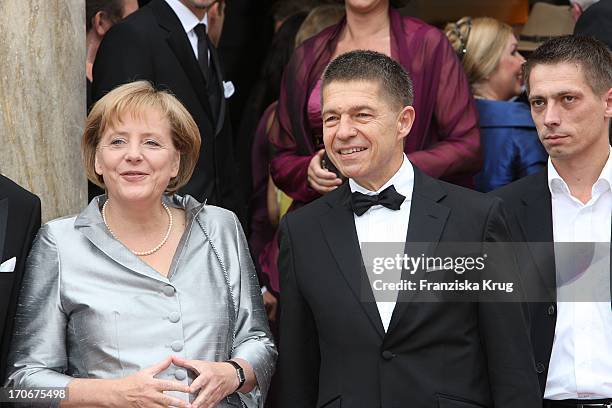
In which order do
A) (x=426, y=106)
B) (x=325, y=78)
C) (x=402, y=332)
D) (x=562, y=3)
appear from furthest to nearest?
(x=562, y=3) < (x=426, y=106) < (x=325, y=78) < (x=402, y=332)

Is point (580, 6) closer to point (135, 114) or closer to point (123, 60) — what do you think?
point (123, 60)

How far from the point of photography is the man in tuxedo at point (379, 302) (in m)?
4.12

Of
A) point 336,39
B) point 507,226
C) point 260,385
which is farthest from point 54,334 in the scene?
point 336,39

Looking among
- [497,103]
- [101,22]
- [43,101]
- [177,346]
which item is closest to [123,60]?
[43,101]

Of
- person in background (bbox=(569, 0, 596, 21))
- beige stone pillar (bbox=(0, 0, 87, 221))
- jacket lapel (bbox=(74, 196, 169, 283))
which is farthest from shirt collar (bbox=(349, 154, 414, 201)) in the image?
person in background (bbox=(569, 0, 596, 21))

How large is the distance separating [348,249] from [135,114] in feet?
3.04

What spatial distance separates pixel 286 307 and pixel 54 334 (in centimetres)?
84

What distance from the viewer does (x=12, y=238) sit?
4.23 metres

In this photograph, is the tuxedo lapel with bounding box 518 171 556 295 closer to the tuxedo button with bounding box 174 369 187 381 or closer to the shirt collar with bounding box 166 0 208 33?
the tuxedo button with bounding box 174 369 187 381

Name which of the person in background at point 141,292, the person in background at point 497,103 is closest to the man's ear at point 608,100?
the person in background at point 497,103

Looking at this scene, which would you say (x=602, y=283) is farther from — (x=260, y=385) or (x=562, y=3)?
(x=562, y=3)

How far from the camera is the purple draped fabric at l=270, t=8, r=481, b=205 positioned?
5477 mm

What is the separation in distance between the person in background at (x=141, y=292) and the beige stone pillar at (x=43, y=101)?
2.51 feet

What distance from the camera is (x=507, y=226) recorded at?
433 centimetres
